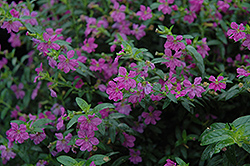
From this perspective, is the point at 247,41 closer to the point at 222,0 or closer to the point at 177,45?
the point at 177,45

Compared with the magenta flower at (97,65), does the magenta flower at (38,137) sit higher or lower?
lower

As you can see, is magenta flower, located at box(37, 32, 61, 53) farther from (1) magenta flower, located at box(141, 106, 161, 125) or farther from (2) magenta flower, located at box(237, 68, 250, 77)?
(2) magenta flower, located at box(237, 68, 250, 77)

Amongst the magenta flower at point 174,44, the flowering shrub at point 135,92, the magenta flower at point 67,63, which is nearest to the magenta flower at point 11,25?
the flowering shrub at point 135,92

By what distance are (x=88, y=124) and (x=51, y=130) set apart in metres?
0.41

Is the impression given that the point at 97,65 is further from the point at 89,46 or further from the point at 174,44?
the point at 174,44

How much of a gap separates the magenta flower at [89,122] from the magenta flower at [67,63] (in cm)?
26

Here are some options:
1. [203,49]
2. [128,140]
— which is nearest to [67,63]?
[128,140]

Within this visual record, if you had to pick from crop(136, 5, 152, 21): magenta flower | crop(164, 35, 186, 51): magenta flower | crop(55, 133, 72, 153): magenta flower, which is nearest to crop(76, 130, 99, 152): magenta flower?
crop(55, 133, 72, 153): magenta flower

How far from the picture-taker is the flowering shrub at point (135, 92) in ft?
3.89

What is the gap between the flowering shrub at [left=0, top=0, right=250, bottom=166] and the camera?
118 centimetres

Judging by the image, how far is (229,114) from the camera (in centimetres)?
160

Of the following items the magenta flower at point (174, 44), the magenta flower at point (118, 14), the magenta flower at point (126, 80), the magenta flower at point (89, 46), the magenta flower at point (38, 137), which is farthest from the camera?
the magenta flower at point (118, 14)

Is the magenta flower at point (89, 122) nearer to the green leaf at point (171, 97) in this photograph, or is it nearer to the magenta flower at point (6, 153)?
the green leaf at point (171, 97)

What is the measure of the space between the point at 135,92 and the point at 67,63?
1.16ft
